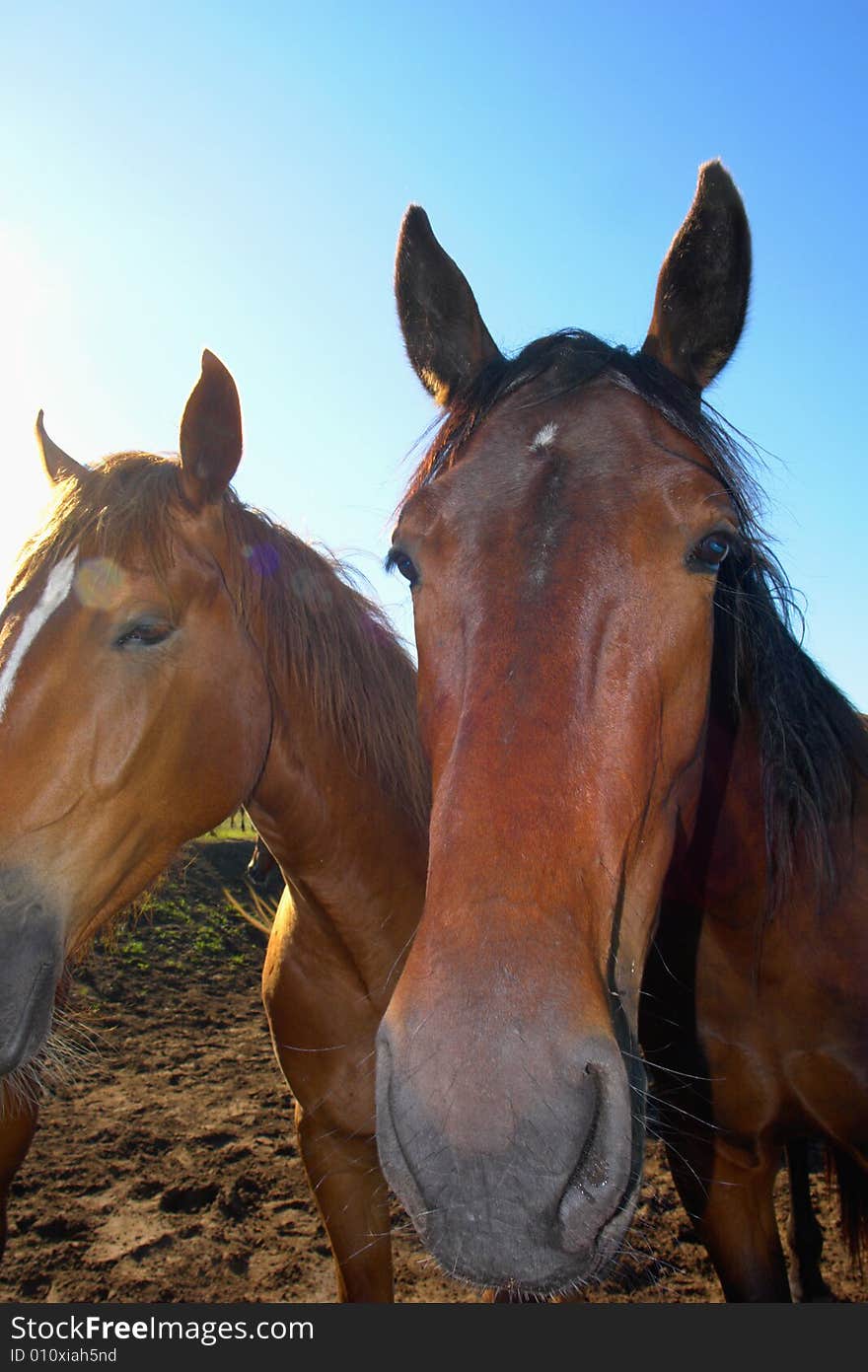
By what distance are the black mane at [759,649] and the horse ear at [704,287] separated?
155mm

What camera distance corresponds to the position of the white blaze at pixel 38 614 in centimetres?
224

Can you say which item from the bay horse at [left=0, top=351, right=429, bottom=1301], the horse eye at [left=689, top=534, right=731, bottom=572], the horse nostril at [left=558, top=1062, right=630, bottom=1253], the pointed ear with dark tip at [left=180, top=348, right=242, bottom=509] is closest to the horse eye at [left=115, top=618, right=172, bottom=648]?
the bay horse at [left=0, top=351, right=429, bottom=1301]

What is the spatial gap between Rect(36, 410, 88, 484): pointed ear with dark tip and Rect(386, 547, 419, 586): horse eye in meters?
1.70

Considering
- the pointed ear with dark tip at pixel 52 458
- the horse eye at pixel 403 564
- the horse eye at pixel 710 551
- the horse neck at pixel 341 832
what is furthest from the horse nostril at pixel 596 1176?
the pointed ear with dark tip at pixel 52 458

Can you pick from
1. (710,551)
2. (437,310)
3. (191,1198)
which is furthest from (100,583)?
(191,1198)

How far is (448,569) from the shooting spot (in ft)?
5.68

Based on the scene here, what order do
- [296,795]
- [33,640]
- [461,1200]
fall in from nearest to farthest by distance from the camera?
[461,1200] → [33,640] → [296,795]

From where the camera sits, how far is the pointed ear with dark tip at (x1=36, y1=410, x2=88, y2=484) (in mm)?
3080

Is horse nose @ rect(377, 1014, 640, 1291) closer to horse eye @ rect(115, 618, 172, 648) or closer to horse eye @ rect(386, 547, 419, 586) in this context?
horse eye @ rect(386, 547, 419, 586)

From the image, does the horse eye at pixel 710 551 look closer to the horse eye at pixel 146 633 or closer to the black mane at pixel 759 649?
the black mane at pixel 759 649

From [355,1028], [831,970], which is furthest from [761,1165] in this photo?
[355,1028]

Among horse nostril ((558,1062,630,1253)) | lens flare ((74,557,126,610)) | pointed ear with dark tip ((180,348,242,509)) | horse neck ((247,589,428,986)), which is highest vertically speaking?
pointed ear with dark tip ((180,348,242,509))

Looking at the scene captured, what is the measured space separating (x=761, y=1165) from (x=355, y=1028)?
58.3 inches

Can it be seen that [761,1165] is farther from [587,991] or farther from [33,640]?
[33,640]
